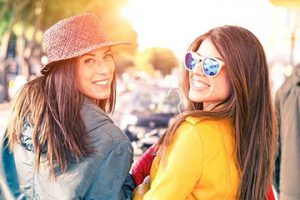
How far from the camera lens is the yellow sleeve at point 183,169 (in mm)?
1587

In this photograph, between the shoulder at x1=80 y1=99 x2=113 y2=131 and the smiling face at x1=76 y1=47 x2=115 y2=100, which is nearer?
the shoulder at x1=80 y1=99 x2=113 y2=131

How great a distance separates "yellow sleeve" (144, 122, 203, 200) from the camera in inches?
62.5

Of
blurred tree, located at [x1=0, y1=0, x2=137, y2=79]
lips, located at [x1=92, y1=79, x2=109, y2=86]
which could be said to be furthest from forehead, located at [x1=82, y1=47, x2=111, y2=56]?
blurred tree, located at [x1=0, y1=0, x2=137, y2=79]

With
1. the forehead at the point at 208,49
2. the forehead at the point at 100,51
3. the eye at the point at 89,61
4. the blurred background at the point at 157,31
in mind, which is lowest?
the blurred background at the point at 157,31

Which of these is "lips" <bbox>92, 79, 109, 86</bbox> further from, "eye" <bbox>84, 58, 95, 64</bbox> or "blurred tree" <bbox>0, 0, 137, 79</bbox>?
"blurred tree" <bbox>0, 0, 137, 79</bbox>

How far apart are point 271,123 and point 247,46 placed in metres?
0.29

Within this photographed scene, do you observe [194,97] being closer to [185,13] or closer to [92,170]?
[92,170]

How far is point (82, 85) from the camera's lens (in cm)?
199

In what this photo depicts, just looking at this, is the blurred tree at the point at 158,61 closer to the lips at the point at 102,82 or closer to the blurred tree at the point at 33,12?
the blurred tree at the point at 33,12

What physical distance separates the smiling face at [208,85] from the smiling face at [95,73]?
42cm

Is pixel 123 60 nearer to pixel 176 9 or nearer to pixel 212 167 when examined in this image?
pixel 176 9

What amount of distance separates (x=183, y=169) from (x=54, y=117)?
56 centimetres

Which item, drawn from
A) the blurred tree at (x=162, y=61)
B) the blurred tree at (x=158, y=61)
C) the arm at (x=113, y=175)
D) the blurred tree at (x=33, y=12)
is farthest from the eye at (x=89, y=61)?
the blurred tree at (x=162, y=61)

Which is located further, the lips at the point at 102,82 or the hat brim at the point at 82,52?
the lips at the point at 102,82
